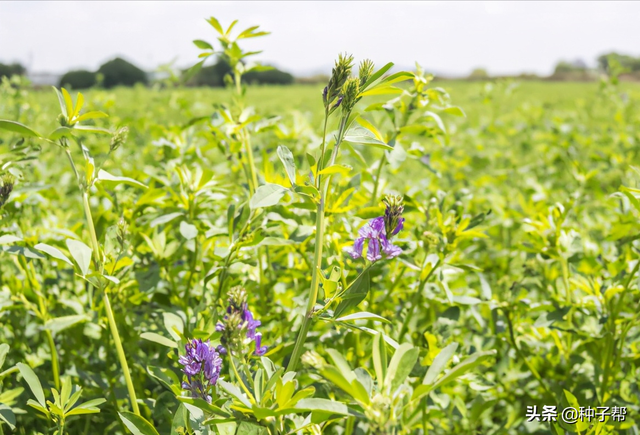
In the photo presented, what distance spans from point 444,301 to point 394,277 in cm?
17

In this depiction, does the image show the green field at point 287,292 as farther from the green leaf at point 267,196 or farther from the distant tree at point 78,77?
the distant tree at point 78,77

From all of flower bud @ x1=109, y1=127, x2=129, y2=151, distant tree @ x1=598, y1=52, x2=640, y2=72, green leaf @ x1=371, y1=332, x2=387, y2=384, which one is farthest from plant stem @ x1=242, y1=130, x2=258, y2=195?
distant tree @ x1=598, y1=52, x2=640, y2=72

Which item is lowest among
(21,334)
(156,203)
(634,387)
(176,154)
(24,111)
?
(634,387)

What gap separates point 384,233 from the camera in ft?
3.19

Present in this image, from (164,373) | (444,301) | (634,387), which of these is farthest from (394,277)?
(634,387)

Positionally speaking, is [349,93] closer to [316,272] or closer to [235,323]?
[316,272]

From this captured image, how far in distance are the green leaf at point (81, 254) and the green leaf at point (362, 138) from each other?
603 mm

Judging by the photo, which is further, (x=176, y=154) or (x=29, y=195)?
(x=176, y=154)

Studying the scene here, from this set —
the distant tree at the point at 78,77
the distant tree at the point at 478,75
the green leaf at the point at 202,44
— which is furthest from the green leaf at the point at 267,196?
the distant tree at the point at 478,75

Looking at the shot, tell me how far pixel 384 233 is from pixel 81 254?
2.10ft

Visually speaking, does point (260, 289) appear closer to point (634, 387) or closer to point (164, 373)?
point (164, 373)

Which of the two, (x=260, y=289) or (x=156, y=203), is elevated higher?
(x=156, y=203)

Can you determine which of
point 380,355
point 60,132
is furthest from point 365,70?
point 60,132

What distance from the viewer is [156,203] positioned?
1.59 meters
